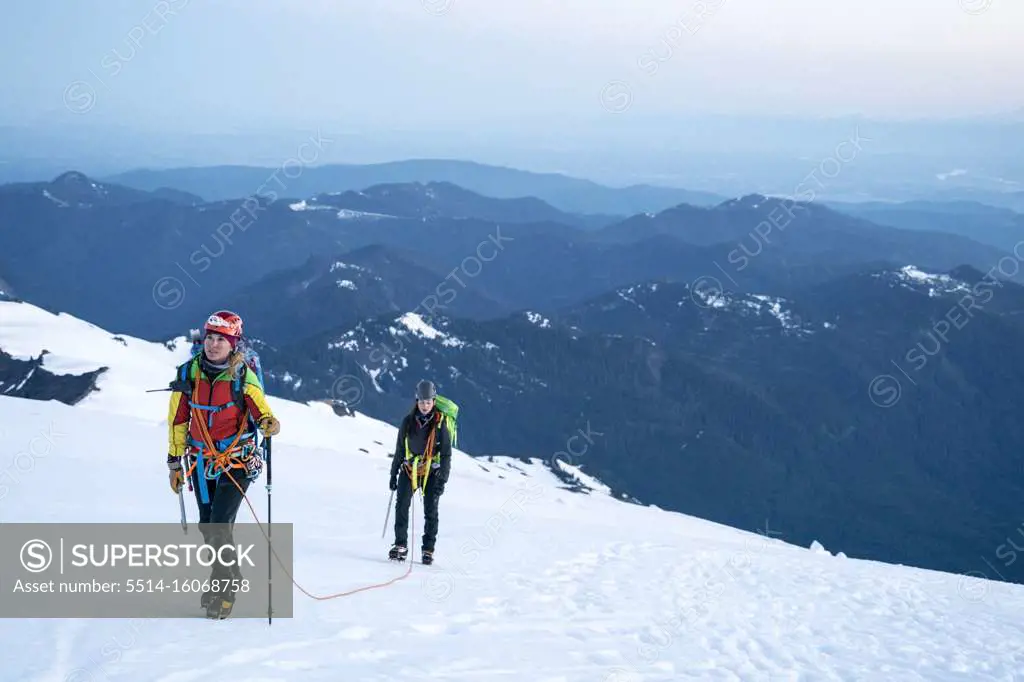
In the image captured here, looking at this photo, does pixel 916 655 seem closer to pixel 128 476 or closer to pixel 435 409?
pixel 435 409

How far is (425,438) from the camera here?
12.6 metres

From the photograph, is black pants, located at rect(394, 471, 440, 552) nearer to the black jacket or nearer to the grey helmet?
the black jacket

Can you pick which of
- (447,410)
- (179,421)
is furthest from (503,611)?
(179,421)

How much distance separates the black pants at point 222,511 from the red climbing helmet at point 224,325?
62.6 inches

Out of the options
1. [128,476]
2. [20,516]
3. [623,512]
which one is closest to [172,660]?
[20,516]

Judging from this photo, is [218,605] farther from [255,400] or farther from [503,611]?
[503,611]

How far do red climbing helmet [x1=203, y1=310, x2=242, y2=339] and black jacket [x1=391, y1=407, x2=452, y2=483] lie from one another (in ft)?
14.8

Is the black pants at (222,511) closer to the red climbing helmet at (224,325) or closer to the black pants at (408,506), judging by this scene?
the red climbing helmet at (224,325)

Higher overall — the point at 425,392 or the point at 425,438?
the point at 425,392

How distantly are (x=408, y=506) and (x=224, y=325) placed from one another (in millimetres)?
5642

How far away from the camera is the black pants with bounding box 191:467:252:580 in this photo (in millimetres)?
8680

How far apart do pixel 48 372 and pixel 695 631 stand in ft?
180

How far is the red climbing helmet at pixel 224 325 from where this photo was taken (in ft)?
27.2

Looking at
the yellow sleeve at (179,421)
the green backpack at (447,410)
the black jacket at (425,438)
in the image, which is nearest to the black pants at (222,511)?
the yellow sleeve at (179,421)
